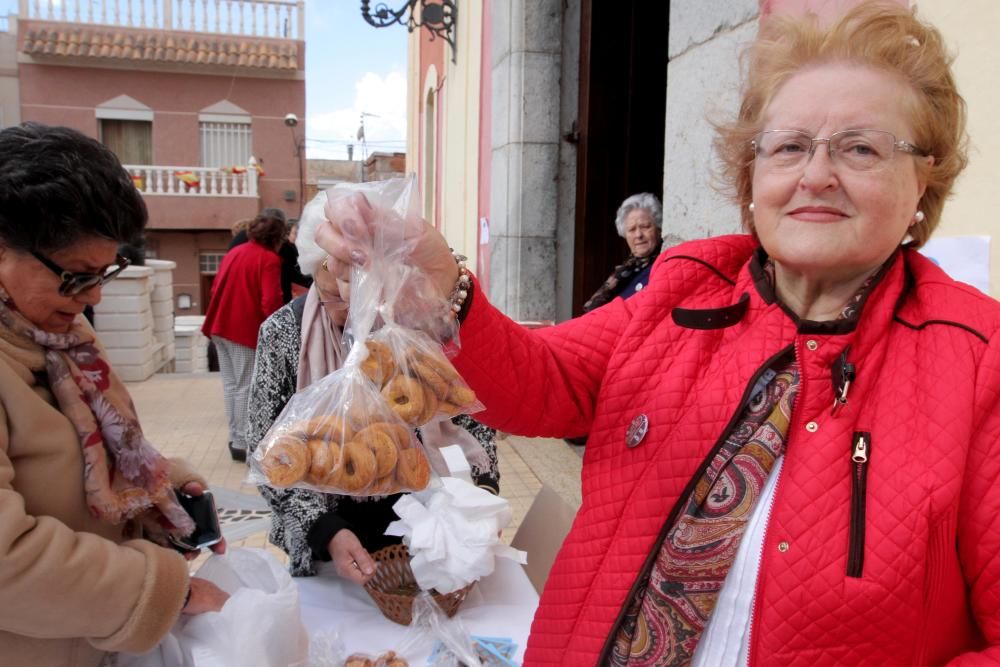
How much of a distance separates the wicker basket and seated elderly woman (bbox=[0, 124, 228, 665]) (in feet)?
1.55

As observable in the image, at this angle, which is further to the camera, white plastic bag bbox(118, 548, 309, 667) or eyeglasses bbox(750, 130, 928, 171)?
white plastic bag bbox(118, 548, 309, 667)

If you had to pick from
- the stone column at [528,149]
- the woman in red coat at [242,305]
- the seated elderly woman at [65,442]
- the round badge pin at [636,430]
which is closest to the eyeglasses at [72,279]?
the seated elderly woman at [65,442]

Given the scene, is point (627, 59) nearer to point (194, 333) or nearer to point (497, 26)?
point (497, 26)

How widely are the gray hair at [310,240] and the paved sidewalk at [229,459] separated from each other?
1.75 m

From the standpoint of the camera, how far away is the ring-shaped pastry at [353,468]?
3.76 feet

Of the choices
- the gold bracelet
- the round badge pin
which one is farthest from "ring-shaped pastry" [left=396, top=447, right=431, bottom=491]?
the round badge pin

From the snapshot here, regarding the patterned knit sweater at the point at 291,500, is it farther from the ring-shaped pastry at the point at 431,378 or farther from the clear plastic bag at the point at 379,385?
the ring-shaped pastry at the point at 431,378

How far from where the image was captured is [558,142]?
19.0 ft

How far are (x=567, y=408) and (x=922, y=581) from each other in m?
0.61

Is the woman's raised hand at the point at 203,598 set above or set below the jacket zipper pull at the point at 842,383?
below

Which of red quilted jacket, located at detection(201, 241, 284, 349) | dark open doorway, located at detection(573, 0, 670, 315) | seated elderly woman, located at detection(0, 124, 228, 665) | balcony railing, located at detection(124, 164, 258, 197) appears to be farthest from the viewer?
balcony railing, located at detection(124, 164, 258, 197)

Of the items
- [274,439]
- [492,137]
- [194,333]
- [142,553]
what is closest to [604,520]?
[274,439]

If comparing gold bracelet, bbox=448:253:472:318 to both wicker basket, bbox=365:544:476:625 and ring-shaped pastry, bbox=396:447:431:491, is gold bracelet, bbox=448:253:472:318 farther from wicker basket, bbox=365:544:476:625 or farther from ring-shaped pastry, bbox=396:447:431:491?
wicker basket, bbox=365:544:476:625

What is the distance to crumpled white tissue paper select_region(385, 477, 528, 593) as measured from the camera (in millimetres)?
1827
